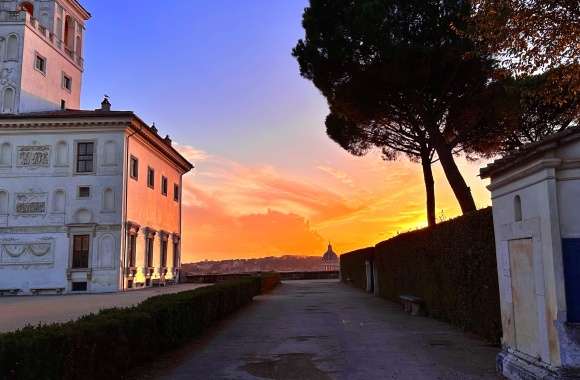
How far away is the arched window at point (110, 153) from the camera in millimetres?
29844

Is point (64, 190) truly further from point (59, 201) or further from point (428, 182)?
point (428, 182)

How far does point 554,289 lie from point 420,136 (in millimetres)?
15194

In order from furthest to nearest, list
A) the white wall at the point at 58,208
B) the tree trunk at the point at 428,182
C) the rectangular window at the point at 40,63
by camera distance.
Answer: the rectangular window at the point at 40,63
the white wall at the point at 58,208
the tree trunk at the point at 428,182

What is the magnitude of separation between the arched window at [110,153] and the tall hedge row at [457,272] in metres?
18.1

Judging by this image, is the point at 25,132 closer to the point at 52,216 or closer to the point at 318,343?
the point at 52,216

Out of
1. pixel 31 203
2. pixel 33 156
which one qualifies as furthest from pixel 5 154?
pixel 31 203

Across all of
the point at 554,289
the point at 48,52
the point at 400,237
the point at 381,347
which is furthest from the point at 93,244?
the point at 554,289

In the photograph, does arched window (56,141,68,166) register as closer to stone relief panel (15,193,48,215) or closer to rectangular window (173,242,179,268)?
stone relief panel (15,193,48,215)

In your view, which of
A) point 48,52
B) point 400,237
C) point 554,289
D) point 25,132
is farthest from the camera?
point 48,52

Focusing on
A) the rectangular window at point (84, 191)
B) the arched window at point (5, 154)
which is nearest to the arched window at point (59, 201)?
the rectangular window at point (84, 191)

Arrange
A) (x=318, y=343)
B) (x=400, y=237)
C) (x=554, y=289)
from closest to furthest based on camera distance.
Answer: (x=554, y=289), (x=318, y=343), (x=400, y=237)

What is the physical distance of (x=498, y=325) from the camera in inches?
360

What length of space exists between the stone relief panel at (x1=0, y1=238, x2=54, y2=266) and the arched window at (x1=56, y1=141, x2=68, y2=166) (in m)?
4.49

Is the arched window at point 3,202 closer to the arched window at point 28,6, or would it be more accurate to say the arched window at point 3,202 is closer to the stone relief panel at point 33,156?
the stone relief panel at point 33,156
